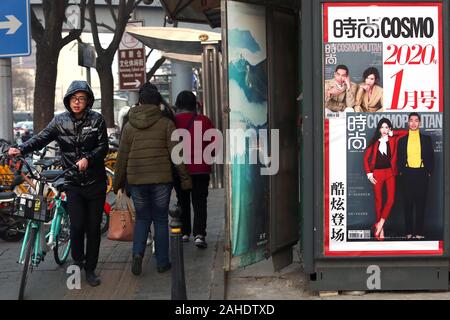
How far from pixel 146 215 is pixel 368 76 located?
8.19ft

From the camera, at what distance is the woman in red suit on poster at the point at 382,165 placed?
5.45 meters

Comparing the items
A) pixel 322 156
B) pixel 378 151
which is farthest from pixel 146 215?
pixel 378 151

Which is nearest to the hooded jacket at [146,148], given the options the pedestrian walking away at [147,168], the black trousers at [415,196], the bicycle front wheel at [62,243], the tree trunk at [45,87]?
the pedestrian walking away at [147,168]

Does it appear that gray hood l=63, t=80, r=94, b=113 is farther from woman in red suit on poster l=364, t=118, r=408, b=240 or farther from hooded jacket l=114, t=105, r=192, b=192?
woman in red suit on poster l=364, t=118, r=408, b=240

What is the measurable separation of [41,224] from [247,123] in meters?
2.07

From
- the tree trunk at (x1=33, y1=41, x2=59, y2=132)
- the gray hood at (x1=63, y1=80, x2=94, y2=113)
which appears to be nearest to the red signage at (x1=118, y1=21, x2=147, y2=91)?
the tree trunk at (x1=33, y1=41, x2=59, y2=132)

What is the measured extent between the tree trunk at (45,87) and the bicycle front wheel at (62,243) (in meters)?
6.07

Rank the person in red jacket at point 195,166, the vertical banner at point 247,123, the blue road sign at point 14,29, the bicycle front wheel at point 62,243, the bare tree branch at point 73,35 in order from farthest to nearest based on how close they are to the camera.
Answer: the bare tree branch at point 73,35
the person in red jacket at point 195,166
the bicycle front wheel at point 62,243
the blue road sign at point 14,29
the vertical banner at point 247,123

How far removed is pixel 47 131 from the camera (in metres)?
6.04

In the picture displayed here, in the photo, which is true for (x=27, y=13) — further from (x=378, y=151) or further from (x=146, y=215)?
(x=378, y=151)

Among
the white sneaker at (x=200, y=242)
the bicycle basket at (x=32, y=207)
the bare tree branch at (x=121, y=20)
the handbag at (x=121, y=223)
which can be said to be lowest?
the white sneaker at (x=200, y=242)

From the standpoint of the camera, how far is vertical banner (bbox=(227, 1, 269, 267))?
575cm

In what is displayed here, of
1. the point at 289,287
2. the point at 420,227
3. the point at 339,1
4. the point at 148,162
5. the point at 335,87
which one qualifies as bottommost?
the point at 289,287

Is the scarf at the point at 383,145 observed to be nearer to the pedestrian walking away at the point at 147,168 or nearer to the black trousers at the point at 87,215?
the pedestrian walking away at the point at 147,168
